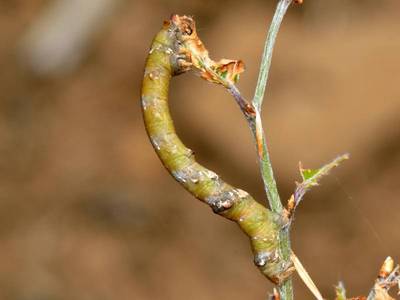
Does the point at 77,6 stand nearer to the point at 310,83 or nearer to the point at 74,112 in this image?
the point at 74,112

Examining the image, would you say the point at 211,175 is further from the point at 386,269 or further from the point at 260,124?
the point at 386,269

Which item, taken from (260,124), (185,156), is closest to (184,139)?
(185,156)

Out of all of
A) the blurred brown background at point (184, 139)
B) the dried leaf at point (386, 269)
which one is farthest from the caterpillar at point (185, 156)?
the blurred brown background at point (184, 139)

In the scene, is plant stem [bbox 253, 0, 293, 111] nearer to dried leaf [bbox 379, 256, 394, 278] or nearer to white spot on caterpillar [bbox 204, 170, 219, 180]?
white spot on caterpillar [bbox 204, 170, 219, 180]

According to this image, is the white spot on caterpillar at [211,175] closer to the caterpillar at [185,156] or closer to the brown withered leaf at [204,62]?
the caterpillar at [185,156]

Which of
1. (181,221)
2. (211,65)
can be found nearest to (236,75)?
(211,65)
